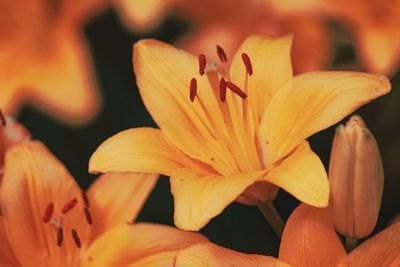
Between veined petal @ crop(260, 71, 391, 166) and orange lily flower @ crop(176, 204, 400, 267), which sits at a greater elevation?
veined petal @ crop(260, 71, 391, 166)

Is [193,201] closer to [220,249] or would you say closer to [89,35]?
[220,249]

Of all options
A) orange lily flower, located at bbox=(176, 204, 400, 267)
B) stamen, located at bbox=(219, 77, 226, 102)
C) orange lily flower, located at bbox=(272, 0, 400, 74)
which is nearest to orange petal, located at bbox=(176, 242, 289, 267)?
orange lily flower, located at bbox=(176, 204, 400, 267)

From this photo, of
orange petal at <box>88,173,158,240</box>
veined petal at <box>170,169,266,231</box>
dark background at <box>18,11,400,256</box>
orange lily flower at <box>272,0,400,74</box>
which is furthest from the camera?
orange lily flower at <box>272,0,400,74</box>

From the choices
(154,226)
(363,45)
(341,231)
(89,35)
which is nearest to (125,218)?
(154,226)

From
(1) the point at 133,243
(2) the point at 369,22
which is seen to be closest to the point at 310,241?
(1) the point at 133,243

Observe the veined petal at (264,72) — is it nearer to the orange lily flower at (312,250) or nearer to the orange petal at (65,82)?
the orange lily flower at (312,250)

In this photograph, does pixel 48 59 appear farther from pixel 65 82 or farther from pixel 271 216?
pixel 271 216

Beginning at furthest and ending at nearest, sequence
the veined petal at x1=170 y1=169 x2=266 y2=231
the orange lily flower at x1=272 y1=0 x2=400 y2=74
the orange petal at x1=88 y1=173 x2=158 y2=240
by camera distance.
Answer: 1. the orange lily flower at x1=272 y1=0 x2=400 y2=74
2. the orange petal at x1=88 y1=173 x2=158 y2=240
3. the veined petal at x1=170 y1=169 x2=266 y2=231

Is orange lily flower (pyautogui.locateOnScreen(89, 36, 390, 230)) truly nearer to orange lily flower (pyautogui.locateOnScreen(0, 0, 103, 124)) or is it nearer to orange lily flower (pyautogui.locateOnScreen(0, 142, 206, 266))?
orange lily flower (pyautogui.locateOnScreen(0, 142, 206, 266))
